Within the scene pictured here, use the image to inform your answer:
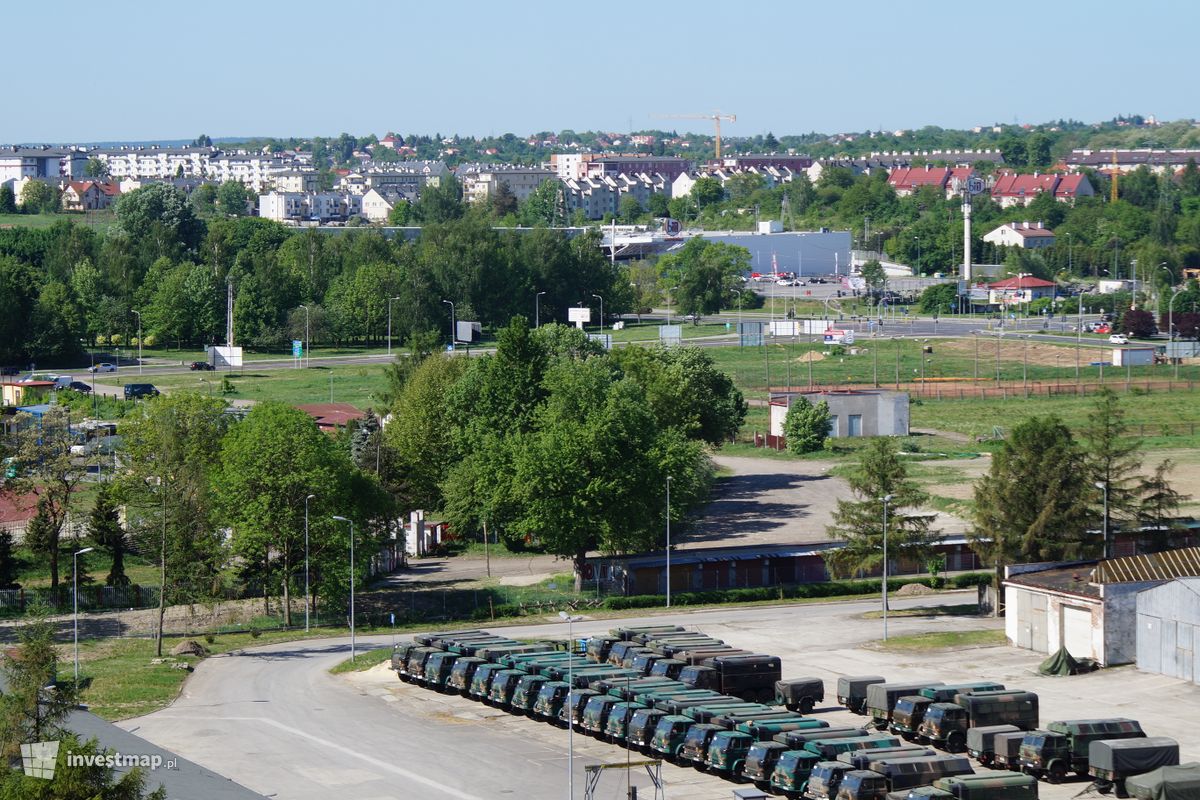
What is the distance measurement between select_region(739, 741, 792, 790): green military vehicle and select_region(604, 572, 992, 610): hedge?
70.0 feet

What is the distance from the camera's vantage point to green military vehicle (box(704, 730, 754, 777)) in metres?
36.0

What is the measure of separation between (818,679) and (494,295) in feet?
331

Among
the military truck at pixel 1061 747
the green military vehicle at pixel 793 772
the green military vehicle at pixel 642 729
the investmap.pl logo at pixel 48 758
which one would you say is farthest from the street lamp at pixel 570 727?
the investmap.pl logo at pixel 48 758

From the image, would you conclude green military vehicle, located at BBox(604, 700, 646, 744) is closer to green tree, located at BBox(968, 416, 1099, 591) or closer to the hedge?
the hedge

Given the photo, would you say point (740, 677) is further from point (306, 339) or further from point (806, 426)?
point (306, 339)

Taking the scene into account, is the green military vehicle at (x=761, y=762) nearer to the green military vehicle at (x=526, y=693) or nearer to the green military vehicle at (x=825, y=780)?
the green military vehicle at (x=825, y=780)

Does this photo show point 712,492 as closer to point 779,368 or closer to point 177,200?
point 779,368

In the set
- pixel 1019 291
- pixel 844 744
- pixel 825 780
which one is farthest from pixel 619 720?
pixel 1019 291

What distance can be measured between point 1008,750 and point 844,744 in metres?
3.63

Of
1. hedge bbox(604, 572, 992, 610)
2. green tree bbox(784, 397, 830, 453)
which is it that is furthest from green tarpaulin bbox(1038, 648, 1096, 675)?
green tree bbox(784, 397, 830, 453)

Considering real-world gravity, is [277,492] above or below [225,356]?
below

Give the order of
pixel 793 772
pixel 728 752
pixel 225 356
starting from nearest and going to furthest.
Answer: pixel 793 772, pixel 728 752, pixel 225 356

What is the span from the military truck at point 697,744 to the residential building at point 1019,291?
132198mm

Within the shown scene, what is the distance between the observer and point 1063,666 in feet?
148
